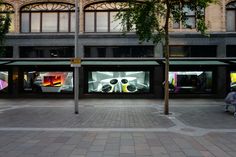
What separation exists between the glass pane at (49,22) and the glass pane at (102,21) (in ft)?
11.7

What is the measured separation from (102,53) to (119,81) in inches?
108

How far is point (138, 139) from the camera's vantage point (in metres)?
9.33

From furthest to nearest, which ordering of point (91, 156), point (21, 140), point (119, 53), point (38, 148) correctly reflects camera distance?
point (119, 53) → point (21, 140) → point (38, 148) → point (91, 156)

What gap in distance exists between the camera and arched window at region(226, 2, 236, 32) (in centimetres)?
2445

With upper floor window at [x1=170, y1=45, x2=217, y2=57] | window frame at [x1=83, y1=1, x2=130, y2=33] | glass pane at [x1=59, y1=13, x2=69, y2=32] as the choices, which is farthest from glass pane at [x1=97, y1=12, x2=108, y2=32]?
upper floor window at [x1=170, y1=45, x2=217, y2=57]

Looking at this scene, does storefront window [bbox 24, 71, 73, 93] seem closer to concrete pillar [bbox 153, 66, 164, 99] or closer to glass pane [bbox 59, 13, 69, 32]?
glass pane [bbox 59, 13, 69, 32]

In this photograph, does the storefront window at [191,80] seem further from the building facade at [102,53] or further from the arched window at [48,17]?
the arched window at [48,17]

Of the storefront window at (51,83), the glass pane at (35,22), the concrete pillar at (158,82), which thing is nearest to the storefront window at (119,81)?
the concrete pillar at (158,82)

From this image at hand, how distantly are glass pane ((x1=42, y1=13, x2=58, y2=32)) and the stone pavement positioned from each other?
12036mm

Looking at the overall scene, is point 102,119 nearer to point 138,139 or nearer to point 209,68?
point 138,139

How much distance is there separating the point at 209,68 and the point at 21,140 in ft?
62.8

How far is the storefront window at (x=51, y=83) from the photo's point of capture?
2556 centimetres

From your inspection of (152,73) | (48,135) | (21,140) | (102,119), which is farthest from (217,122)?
(152,73)

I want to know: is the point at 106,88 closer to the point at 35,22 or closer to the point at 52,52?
the point at 52,52
